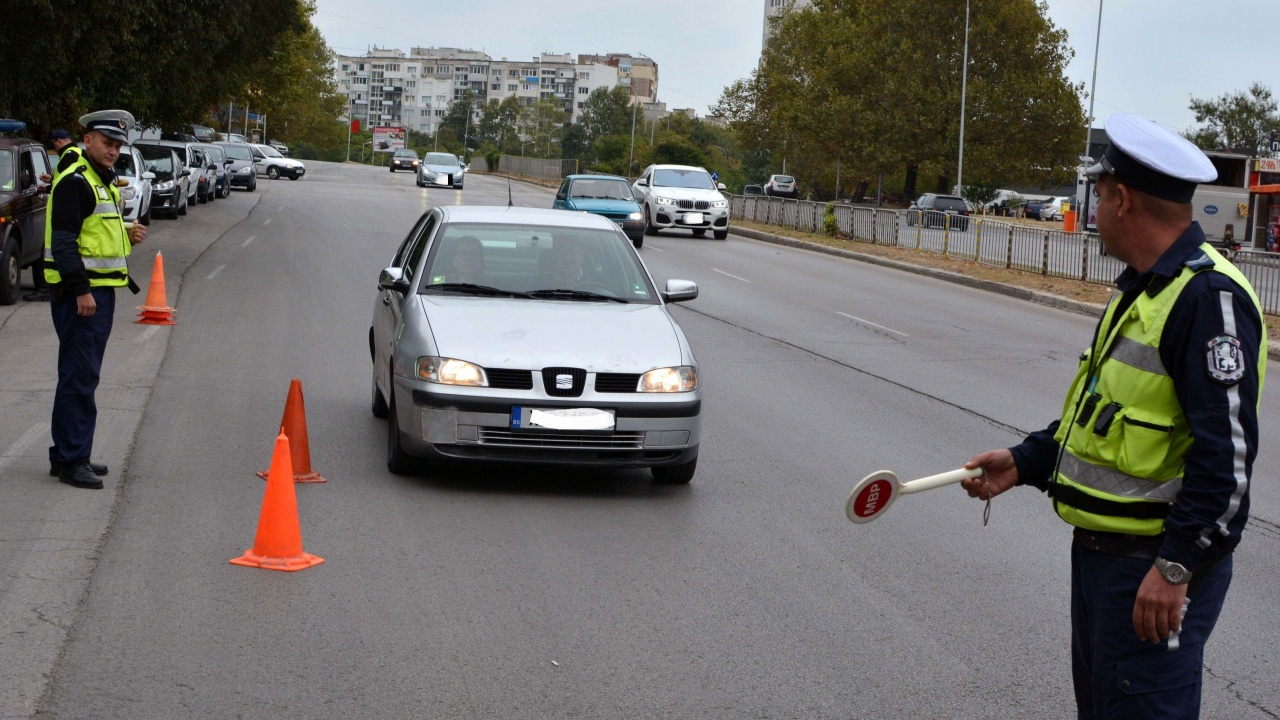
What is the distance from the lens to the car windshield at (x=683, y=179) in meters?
35.6

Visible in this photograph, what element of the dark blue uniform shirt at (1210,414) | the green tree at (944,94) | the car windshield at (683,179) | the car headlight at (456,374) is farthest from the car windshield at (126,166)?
the green tree at (944,94)

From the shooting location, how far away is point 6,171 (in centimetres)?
1592

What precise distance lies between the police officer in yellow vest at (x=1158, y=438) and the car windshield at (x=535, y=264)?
5.68 metres

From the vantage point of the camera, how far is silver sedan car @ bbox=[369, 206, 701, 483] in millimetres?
7441

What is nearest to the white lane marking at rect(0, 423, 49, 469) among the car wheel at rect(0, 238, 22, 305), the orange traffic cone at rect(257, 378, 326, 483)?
the orange traffic cone at rect(257, 378, 326, 483)

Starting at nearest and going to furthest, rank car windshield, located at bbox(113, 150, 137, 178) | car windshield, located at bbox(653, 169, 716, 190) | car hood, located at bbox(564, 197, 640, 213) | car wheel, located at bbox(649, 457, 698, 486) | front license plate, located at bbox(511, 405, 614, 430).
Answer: front license plate, located at bbox(511, 405, 614, 430)
car wheel, located at bbox(649, 457, 698, 486)
car windshield, located at bbox(113, 150, 137, 178)
car hood, located at bbox(564, 197, 640, 213)
car windshield, located at bbox(653, 169, 716, 190)

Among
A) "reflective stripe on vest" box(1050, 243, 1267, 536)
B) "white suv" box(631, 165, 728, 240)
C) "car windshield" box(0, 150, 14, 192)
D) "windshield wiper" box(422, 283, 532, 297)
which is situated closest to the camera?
"reflective stripe on vest" box(1050, 243, 1267, 536)

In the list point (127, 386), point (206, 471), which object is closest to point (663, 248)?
point (127, 386)

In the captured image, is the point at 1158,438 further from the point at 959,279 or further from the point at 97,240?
the point at 959,279

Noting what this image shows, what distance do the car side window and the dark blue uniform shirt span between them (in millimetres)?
6436

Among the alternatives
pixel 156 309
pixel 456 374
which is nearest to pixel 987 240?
pixel 156 309

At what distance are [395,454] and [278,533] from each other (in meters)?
1.81

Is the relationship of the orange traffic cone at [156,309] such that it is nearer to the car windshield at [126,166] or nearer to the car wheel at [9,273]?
the car wheel at [9,273]

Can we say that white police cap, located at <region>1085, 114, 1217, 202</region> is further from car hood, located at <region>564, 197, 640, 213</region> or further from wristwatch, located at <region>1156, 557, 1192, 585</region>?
car hood, located at <region>564, 197, 640, 213</region>
